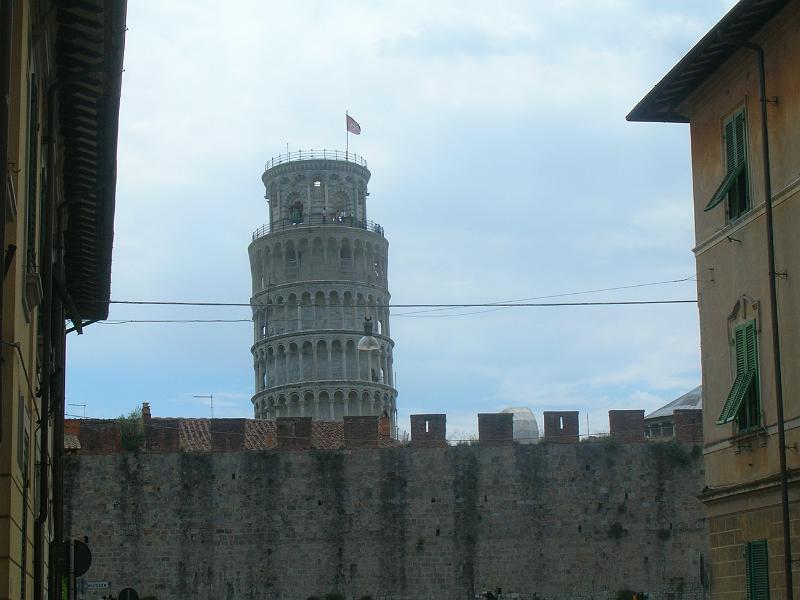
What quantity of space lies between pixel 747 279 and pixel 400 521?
2168cm

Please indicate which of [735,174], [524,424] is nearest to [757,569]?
[735,174]

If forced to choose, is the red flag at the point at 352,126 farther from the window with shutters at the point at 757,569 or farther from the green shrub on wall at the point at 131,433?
the window with shutters at the point at 757,569

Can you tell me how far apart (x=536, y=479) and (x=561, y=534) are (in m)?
1.54

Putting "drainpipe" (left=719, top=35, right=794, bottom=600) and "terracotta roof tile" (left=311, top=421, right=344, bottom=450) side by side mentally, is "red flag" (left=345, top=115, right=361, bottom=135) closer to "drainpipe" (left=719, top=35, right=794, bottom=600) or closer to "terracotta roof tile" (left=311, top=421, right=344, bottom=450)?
"terracotta roof tile" (left=311, top=421, right=344, bottom=450)

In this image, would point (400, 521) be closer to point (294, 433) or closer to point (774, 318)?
point (294, 433)

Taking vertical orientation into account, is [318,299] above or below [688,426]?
above

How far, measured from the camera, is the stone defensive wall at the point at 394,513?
37.2 m

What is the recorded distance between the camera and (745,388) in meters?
17.2

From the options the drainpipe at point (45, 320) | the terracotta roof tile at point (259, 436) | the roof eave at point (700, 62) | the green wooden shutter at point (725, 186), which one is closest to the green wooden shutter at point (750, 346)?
the green wooden shutter at point (725, 186)

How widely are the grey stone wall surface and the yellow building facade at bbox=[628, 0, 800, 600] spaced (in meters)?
19.7

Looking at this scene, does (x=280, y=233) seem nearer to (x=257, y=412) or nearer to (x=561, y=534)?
(x=257, y=412)

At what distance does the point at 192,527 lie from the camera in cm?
3744

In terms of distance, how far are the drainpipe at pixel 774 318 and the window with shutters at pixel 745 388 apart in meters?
0.52

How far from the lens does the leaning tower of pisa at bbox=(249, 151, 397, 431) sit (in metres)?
77.9
